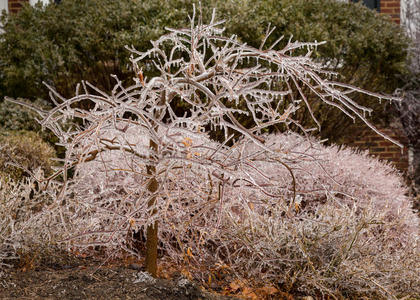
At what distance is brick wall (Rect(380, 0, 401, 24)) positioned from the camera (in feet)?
28.2

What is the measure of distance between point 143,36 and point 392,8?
15.6 ft

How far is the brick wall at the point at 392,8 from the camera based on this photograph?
861cm

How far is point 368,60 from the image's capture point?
23.0 ft

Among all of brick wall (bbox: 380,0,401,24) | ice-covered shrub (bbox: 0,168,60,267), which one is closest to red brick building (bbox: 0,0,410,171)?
brick wall (bbox: 380,0,401,24)

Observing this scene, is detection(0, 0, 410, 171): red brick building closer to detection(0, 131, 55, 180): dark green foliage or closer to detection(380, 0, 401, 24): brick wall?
detection(380, 0, 401, 24): brick wall

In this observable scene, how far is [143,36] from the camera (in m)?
6.00

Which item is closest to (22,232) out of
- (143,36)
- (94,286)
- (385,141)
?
(94,286)

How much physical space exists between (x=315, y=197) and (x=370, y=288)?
118cm

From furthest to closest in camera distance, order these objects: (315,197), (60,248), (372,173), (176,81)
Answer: (372,173) < (315,197) < (60,248) < (176,81)

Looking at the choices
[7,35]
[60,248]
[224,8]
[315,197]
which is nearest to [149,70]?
[224,8]

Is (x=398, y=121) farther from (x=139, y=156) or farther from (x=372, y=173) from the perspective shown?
(x=139, y=156)

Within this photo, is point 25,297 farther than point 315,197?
No

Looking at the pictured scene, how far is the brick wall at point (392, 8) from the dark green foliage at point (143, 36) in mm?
1510

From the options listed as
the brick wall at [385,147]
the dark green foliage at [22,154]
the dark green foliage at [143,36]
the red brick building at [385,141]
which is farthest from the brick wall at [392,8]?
the dark green foliage at [22,154]
